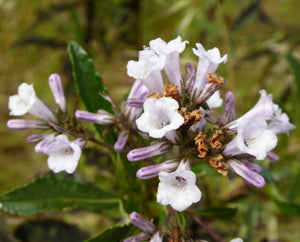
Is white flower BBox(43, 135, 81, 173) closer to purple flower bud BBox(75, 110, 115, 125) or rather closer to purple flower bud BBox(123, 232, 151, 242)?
purple flower bud BBox(75, 110, 115, 125)

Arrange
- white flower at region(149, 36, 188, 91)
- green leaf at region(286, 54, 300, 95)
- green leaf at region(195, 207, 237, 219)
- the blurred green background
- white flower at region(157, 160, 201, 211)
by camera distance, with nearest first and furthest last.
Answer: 1. white flower at region(157, 160, 201, 211)
2. white flower at region(149, 36, 188, 91)
3. green leaf at region(195, 207, 237, 219)
4. green leaf at region(286, 54, 300, 95)
5. the blurred green background

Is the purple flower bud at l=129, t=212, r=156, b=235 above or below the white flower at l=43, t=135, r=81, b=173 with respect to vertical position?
below

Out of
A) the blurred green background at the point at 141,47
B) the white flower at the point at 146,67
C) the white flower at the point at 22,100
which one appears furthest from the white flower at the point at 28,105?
the blurred green background at the point at 141,47

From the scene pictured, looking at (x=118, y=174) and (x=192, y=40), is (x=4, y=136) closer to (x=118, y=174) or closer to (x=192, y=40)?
(x=192, y=40)

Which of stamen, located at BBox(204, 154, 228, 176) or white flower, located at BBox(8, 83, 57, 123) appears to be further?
white flower, located at BBox(8, 83, 57, 123)

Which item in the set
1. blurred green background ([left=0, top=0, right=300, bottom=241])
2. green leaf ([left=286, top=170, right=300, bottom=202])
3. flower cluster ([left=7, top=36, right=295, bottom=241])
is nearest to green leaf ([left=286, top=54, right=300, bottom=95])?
blurred green background ([left=0, top=0, right=300, bottom=241])

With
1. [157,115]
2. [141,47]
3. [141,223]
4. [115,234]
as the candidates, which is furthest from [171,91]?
[141,47]

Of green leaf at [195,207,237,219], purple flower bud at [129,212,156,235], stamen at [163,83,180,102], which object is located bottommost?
green leaf at [195,207,237,219]
